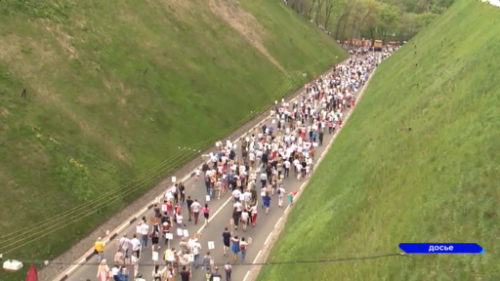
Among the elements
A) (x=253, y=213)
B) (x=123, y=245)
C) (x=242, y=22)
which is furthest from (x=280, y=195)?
(x=242, y=22)

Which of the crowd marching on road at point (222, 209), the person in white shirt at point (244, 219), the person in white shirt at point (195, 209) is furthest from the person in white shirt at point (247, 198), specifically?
the person in white shirt at point (195, 209)

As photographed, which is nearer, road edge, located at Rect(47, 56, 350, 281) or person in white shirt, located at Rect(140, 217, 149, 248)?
road edge, located at Rect(47, 56, 350, 281)

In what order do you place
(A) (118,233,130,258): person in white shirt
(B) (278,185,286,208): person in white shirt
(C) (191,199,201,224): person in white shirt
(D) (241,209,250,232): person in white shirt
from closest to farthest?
1. (A) (118,233,130,258): person in white shirt
2. (D) (241,209,250,232): person in white shirt
3. (C) (191,199,201,224): person in white shirt
4. (B) (278,185,286,208): person in white shirt

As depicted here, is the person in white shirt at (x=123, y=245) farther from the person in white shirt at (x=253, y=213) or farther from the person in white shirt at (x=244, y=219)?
the person in white shirt at (x=253, y=213)

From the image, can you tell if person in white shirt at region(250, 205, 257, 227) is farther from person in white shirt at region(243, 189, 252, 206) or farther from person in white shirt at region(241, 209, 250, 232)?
person in white shirt at region(243, 189, 252, 206)

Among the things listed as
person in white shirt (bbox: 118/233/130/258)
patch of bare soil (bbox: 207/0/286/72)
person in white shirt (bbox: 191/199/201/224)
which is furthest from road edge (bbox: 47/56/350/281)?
patch of bare soil (bbox: 207/0/286/72)

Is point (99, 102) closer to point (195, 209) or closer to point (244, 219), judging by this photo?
point (195, 209)
